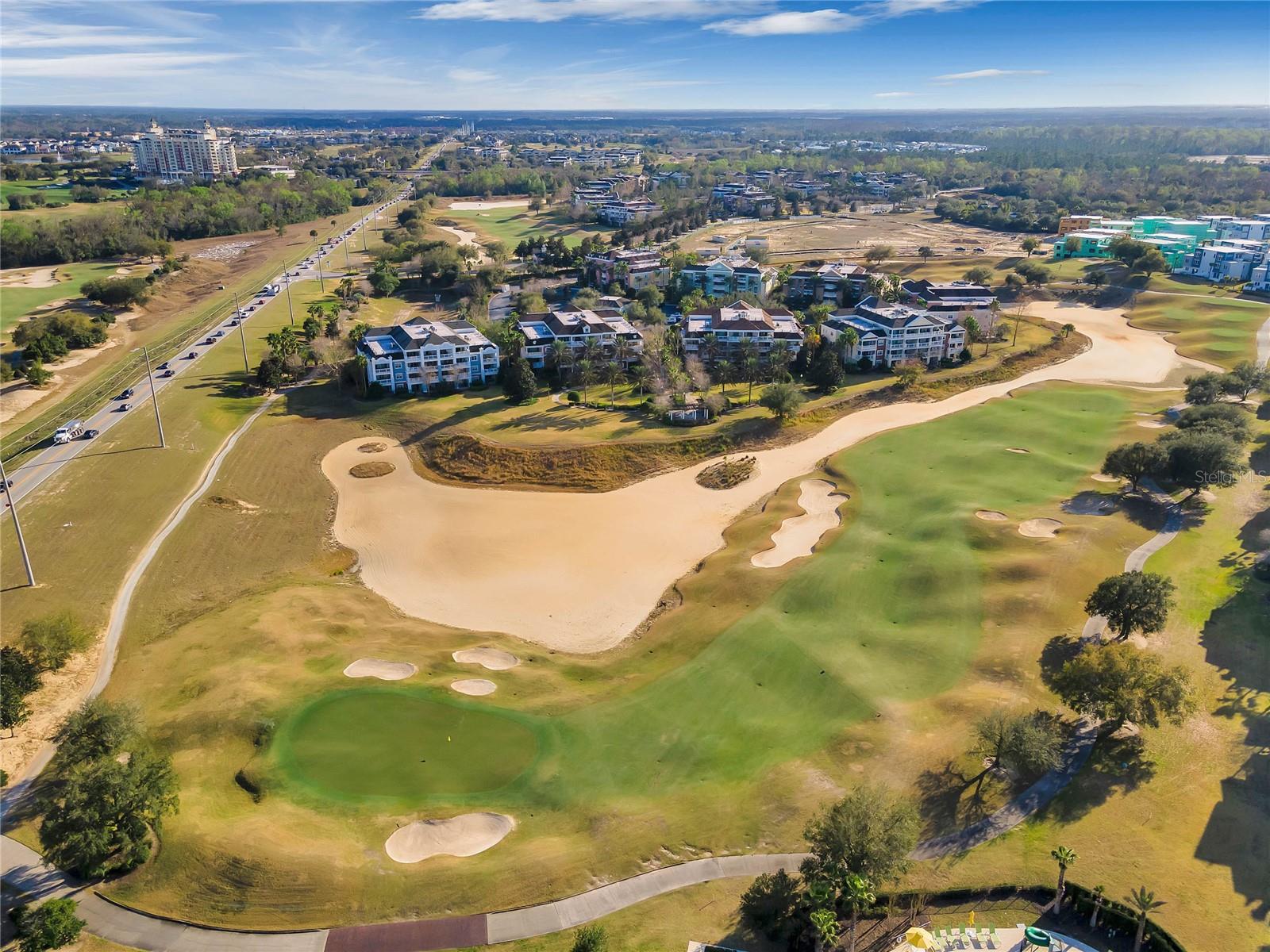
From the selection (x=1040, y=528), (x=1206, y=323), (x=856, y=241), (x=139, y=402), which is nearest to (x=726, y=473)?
(x=1040, y=528)

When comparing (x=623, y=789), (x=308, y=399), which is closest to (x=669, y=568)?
(x=623, y=789)

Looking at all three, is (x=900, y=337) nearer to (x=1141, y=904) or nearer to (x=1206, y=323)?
(x=1206, y=323)

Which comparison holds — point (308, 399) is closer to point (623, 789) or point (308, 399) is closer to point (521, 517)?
point (521, 517)

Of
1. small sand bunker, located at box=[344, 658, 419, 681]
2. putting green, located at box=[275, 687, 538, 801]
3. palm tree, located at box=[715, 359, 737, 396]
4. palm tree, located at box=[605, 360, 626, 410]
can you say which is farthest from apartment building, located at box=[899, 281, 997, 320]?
putting green, located at box=[275, 687, 538, 801]

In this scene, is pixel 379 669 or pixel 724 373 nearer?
pixel 379 669

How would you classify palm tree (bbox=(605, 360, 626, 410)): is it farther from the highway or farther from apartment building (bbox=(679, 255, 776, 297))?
the highway
